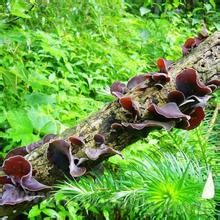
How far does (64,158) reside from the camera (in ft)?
2.42

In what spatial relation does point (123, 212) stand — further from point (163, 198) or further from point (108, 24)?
point (108, 24)

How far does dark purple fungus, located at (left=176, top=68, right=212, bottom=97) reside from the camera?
710mm

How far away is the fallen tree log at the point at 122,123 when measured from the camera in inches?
28.0

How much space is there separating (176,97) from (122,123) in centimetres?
11

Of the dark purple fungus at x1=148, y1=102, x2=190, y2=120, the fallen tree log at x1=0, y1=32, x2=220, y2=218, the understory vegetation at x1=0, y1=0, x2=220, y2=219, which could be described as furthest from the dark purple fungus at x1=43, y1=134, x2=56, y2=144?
the dark purple fungus at x1=148, y1=102, x2=190, y2=120

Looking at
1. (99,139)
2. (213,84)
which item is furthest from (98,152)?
(213,84)

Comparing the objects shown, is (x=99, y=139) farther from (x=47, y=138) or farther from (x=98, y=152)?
(x=47, y=138)

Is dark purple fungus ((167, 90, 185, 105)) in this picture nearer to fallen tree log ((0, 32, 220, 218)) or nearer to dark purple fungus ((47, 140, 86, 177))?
fallen tree log ((0, 32, 220, 218))

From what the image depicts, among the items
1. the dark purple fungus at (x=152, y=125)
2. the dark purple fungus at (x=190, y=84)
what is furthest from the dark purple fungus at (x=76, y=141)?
the dark purple fungus at (x=190, y=84)

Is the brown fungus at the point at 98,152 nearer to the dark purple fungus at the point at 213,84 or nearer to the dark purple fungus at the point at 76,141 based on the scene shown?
the dark purple fungus at the point at 76,141

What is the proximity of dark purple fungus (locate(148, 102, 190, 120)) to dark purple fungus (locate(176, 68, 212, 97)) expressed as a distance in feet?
0.12

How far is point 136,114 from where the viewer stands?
2.44 ft

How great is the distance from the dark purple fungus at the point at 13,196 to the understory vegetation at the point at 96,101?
0.07 meters

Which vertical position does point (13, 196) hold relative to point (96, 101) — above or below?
above
